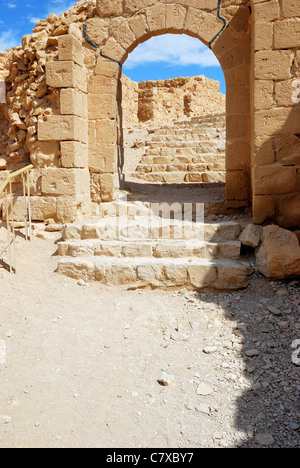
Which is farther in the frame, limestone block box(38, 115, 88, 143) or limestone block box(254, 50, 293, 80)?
limestone block box(38, 115, 88, 143)

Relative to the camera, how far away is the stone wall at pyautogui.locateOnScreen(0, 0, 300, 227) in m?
5.27

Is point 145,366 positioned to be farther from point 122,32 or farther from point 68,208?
point 122,32

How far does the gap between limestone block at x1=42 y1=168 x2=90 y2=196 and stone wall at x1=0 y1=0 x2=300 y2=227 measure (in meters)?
0.01

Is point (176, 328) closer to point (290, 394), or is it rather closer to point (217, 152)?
point (290, 394)

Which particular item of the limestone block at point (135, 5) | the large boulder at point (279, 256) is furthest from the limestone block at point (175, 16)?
the large boulder at point (279, 256)

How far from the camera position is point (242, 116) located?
530 cm

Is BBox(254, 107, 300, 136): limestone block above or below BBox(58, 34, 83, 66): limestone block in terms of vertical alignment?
below

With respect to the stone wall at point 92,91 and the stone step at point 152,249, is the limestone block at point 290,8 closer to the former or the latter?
the stone wall at point 92,91

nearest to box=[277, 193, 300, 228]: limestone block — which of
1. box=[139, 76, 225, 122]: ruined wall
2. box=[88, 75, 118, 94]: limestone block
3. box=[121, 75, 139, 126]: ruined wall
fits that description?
box=[88, 75, 118, 94]: limestone block

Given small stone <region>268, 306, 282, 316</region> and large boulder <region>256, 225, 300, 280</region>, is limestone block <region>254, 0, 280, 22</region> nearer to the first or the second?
large boulder <region>256, 225, 300, 280</region>

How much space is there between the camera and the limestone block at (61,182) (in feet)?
17.9

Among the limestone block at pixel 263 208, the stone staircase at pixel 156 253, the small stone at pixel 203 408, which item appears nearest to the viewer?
the small stone at pixel 203 408

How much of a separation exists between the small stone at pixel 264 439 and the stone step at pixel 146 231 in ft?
8.59

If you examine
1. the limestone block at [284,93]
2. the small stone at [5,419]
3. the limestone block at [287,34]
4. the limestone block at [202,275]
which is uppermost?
the limestone block at [287,34]
